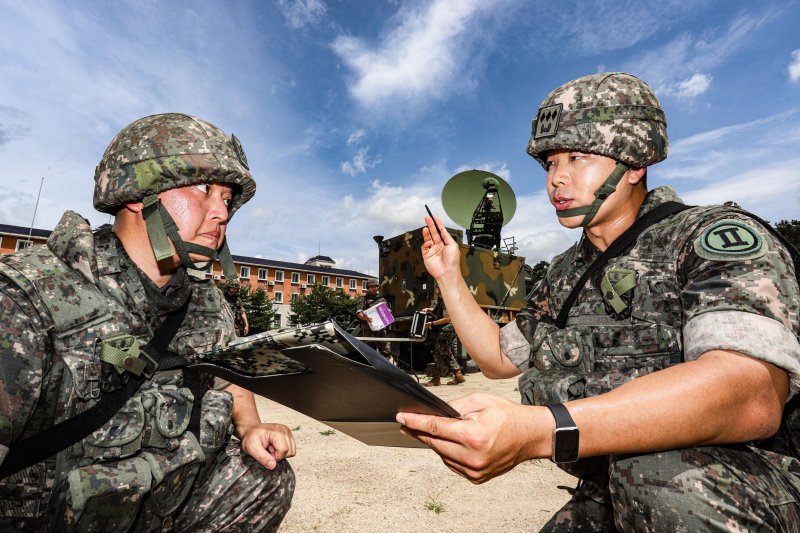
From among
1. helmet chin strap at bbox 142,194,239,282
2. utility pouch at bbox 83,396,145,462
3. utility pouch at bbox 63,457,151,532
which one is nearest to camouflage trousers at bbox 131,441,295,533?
utility pouch at bbox 63,457,151,532

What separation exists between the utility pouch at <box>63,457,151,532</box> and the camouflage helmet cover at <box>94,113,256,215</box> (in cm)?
130

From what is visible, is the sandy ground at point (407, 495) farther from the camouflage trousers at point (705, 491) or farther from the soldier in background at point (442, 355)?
the soldier in background at point (442, 355)

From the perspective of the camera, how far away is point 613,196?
2.24 m

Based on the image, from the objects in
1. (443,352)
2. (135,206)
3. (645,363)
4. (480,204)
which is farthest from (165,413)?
(480,204)

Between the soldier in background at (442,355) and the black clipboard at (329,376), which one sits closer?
the black clipboard at (329,376)

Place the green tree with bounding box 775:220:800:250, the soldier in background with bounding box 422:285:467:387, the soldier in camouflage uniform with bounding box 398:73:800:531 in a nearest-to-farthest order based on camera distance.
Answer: the soldier in camouflage uniform with bounding box 398:73:800:531 < the soldier in background with bounding box 422:285:467:387 < the green tree with bounding box 775:220:800:250

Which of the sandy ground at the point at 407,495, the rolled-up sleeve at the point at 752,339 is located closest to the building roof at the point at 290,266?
the sandy ground at the point at 407,495

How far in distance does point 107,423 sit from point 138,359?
264mm

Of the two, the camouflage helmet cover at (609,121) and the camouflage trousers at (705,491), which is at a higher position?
the camouflage helmet cover at (609,121)

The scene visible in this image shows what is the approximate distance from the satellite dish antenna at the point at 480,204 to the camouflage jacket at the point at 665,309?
6.71 meters

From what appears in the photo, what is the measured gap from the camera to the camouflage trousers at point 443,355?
10.6 metres

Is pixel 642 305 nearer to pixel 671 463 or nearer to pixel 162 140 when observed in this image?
pixel 671 463

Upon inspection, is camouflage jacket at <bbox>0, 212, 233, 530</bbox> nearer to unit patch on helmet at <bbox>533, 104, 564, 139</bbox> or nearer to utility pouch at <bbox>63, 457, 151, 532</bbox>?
utility pouch at <bbox>63, 457, 151, 532</bbox>

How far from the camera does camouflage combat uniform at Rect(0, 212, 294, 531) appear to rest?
168cm
